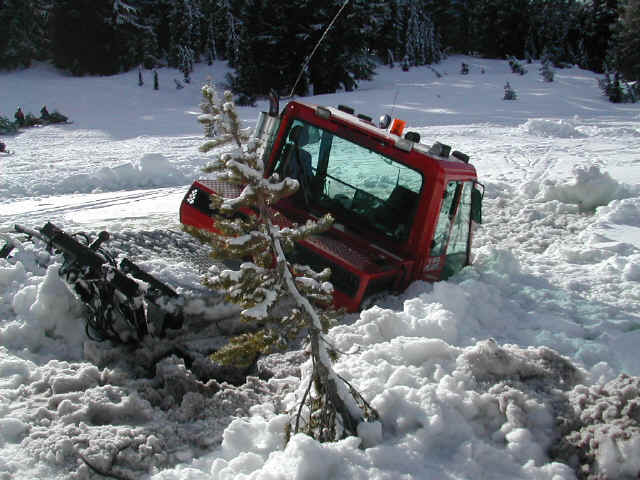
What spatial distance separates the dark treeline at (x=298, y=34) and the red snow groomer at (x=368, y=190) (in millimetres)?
23644

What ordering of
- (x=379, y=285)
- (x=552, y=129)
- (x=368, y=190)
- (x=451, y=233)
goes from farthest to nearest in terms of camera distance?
(x=552, y=129)
(x=451, y=233)
(x=368, y=190)
(x=379, y=285)

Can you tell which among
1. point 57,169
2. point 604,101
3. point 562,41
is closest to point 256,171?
point 57,169

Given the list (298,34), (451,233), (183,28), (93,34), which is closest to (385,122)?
(451,233)

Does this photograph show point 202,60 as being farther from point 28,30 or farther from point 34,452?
point 34,452

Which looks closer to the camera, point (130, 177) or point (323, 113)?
point (323, 113)

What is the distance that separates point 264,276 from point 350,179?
279 cm

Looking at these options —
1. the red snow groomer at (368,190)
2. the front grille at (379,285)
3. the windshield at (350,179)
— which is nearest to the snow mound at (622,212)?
the red snow groomer at (368,190)

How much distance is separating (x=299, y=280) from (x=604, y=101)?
30003 millimetres

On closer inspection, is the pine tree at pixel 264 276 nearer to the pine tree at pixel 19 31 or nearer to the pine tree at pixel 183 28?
the pine tree at pixel 183 28

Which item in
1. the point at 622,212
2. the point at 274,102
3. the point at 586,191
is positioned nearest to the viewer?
the point at 274,102

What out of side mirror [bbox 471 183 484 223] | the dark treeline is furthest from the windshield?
the dark treeline

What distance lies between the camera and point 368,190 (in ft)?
18.1

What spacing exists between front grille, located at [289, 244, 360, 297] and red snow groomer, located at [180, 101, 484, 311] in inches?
0.9

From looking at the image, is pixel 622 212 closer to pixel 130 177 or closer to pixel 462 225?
pixel 462 225
